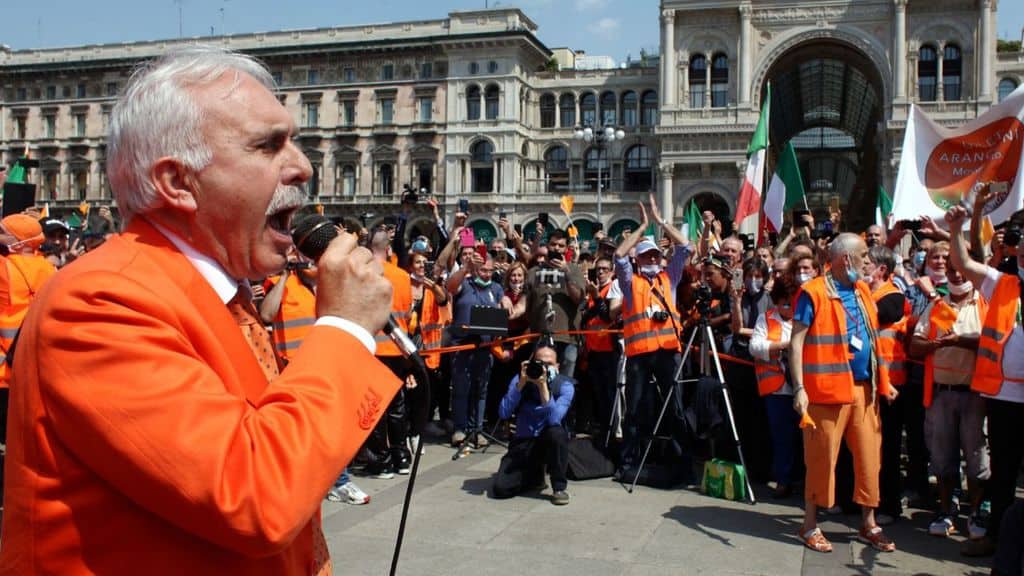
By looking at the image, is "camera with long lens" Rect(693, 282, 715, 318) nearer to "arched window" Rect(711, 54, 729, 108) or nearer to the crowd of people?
the crowd of people

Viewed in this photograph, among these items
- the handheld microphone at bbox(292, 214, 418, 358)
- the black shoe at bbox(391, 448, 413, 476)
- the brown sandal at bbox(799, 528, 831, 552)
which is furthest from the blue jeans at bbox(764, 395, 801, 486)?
the handheld microphone at bbox(292, 214, 418, 358)

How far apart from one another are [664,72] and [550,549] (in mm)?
47369

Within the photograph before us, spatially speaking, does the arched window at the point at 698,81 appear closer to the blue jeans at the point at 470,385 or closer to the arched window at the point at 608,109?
the arched window at the point at 608,109

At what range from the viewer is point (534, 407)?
7.69 meters

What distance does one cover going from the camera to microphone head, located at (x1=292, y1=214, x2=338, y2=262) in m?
2.34

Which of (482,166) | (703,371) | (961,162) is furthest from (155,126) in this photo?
(482,166)

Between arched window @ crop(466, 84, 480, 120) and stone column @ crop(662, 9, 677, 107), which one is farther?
arched window @ crop(466, 84, 480, 120)

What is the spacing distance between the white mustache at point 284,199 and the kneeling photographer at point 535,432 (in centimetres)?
581

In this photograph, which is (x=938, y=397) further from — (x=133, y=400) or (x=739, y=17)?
(x=739, y=17)

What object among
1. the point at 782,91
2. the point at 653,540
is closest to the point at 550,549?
the point at 653,540

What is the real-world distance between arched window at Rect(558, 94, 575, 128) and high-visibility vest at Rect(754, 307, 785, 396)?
51.3m

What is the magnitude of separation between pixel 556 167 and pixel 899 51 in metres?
21.2

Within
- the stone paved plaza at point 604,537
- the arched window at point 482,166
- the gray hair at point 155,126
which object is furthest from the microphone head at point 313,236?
the arched window at point 482,166

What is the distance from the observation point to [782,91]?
182 ft
